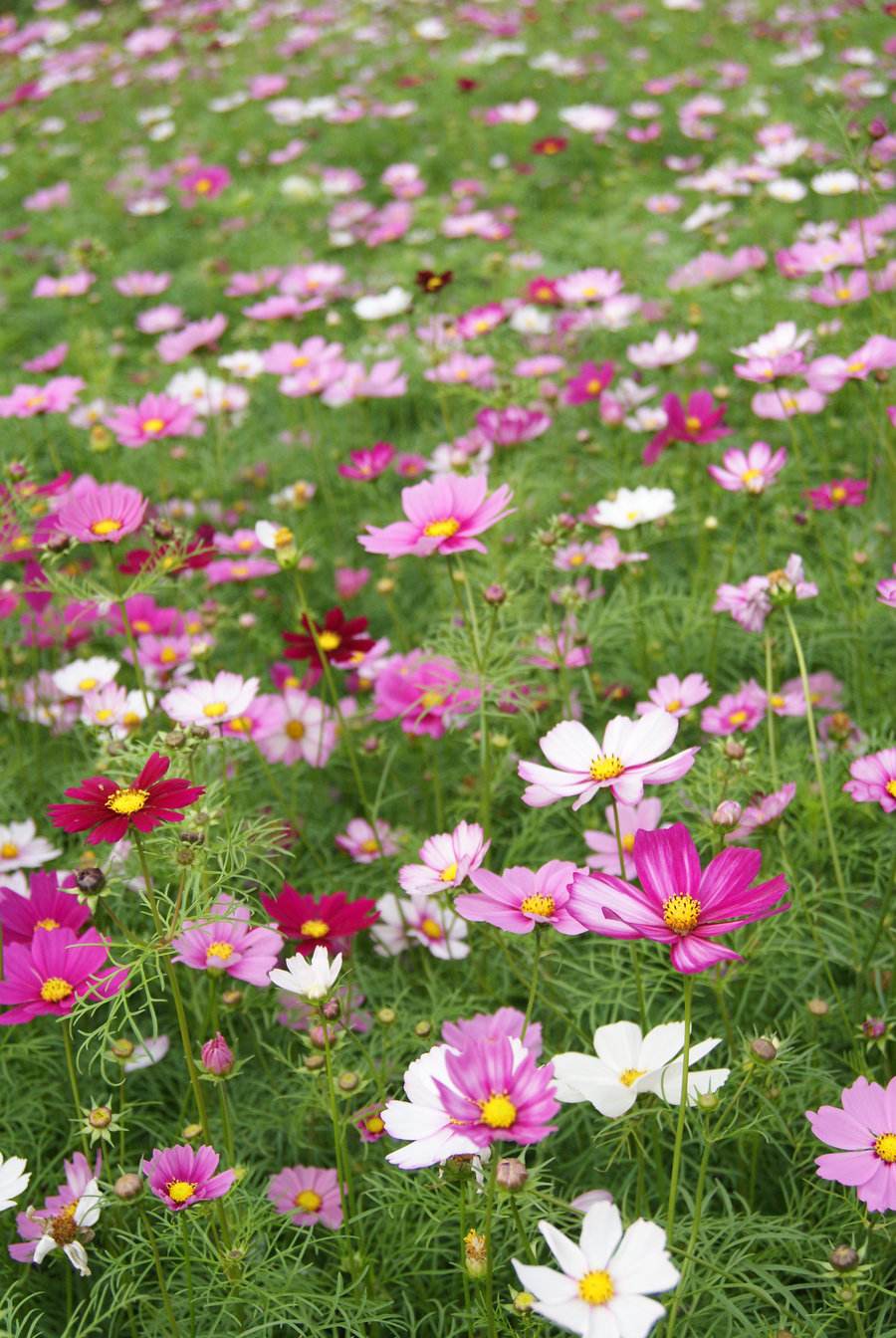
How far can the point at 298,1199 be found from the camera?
1038mm

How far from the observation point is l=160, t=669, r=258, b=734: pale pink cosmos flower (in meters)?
1.18

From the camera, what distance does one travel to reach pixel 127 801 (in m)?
0.85

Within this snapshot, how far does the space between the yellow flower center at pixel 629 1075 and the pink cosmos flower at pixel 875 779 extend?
35cm

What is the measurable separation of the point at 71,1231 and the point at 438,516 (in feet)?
2.25

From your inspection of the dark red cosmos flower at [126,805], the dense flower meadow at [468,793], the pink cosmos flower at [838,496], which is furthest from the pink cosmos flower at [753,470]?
the dark red cosmos flower at [126,805]

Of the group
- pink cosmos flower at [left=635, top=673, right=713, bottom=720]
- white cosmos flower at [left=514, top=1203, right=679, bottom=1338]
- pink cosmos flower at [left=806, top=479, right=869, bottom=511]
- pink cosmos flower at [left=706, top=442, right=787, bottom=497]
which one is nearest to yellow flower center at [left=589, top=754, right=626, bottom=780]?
white cosmos flower at [left=514, top=1203, right=679, bottom=1338]

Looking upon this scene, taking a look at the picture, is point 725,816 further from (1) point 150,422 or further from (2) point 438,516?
(1) point 150,422

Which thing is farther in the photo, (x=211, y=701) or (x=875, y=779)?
(x=211, y=701)

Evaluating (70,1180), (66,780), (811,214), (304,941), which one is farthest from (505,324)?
(70,1180)

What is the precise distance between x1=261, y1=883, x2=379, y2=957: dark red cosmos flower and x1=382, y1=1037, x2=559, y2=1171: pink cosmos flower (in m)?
0.34

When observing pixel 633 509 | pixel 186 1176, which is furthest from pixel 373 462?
pixel 186 1176

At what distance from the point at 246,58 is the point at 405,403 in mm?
3845

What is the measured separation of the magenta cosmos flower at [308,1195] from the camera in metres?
1.02

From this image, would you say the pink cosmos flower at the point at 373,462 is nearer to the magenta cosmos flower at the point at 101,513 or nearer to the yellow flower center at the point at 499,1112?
the magenta cosmos flower at the point at 101,513
